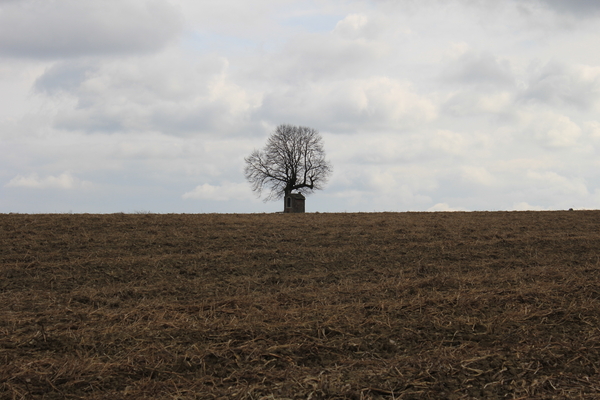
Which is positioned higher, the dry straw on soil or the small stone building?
the small stone building

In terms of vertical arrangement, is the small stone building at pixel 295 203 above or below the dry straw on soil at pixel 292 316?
above

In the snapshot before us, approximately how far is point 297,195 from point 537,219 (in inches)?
825

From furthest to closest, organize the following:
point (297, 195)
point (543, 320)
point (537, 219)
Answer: point (297, 195)
point (537, 219)
point (543, 320)

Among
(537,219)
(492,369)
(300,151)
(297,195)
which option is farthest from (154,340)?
(300,151)

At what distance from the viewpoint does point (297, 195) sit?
121 ft

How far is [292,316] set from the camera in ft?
20.7

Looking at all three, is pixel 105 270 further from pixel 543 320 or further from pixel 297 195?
pixel 297 195

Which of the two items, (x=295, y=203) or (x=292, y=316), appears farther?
(x=295, y=203)

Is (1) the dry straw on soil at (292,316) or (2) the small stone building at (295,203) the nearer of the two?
(1) the dry straw on soil at (292,316)

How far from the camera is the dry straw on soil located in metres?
4.45

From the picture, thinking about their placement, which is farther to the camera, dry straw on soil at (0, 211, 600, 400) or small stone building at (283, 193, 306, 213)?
small stone building at (283, 193, 306, 213)

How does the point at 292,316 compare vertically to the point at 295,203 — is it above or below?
below

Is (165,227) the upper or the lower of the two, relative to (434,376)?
upper

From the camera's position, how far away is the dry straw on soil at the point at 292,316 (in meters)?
4.45
